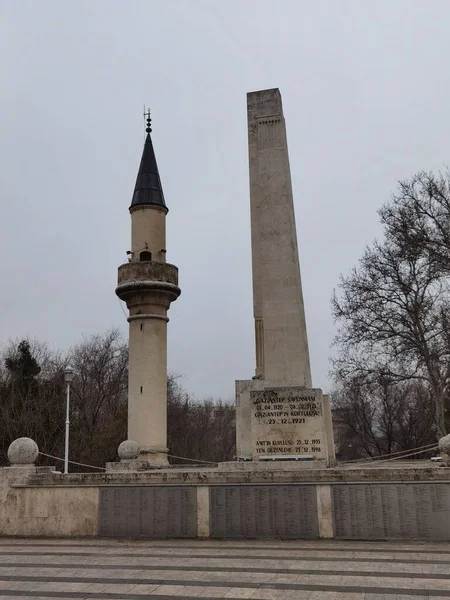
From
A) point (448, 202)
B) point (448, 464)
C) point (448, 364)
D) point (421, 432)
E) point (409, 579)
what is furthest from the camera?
point (421, 432)

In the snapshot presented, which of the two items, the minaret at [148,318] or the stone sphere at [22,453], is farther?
the minaret at [148,318]

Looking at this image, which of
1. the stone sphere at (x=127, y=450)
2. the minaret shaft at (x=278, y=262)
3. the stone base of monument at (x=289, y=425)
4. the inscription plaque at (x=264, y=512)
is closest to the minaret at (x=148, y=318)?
the stone sphere at (x=127, y=450)

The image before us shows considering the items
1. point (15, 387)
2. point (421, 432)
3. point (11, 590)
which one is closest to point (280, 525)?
point (11, 590)

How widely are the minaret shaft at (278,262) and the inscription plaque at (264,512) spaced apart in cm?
272

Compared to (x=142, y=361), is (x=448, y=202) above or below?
above

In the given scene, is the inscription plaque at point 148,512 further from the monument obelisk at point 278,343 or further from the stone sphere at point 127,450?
the stone sphere at point 127,450

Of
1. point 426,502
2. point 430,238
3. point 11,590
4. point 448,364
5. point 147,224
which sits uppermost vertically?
point 147,224

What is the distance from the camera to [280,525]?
9836 millimetres

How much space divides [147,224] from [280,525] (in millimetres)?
20715

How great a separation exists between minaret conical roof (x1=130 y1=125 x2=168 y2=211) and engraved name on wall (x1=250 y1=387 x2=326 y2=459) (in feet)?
61.8

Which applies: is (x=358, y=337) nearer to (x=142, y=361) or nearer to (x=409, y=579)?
(x=142, y=361)

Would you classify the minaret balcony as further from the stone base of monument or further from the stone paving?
the stone paving

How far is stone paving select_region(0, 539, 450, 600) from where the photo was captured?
6469mm

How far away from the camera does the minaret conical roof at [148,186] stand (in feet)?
94.8
